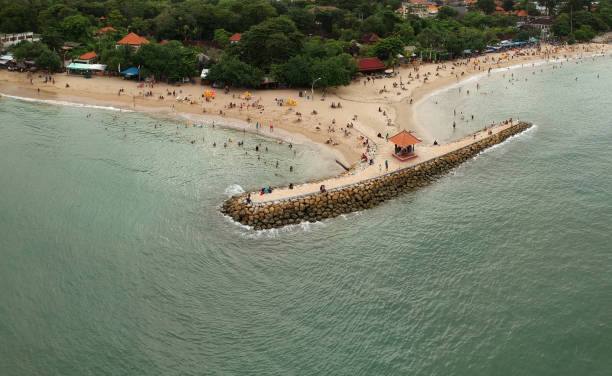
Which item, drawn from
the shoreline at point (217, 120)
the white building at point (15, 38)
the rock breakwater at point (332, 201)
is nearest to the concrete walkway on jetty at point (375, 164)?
the rock breakwater at point (332, 201)

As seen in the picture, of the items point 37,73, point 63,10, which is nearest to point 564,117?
point 37,73

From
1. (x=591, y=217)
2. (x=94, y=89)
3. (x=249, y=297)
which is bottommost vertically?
(x=249, y=297)

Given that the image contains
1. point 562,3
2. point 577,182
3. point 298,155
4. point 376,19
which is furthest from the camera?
point 562,3

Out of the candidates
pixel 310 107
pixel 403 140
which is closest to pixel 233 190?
pixel 403 140

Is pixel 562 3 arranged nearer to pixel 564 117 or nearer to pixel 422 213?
pixel 564 117

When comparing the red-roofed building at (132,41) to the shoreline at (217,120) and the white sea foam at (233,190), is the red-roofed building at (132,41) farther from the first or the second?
the white sea foam at (233,190)

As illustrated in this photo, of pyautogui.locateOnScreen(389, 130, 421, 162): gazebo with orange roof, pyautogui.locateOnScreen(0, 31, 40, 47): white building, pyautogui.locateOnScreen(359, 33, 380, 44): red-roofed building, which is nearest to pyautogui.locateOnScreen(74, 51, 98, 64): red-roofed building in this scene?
pyautogui.locateOnScreen(0, 31, 40, 47): white building
